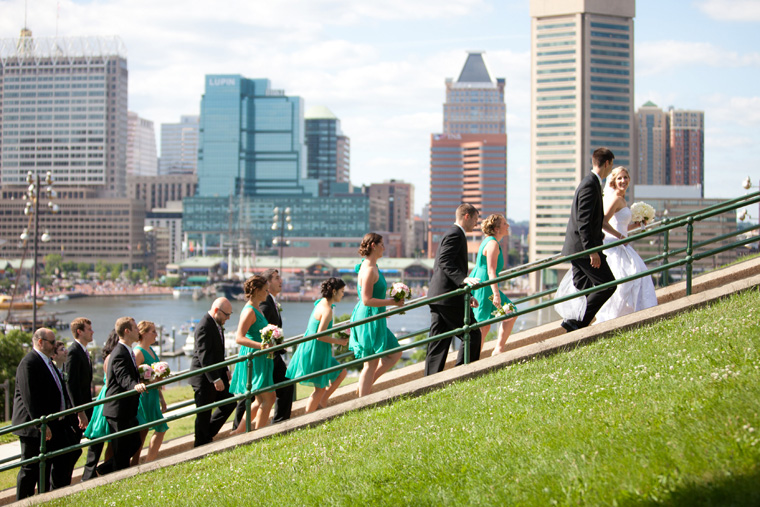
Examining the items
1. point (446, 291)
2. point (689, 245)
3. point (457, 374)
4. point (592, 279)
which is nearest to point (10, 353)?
point (446, 291)

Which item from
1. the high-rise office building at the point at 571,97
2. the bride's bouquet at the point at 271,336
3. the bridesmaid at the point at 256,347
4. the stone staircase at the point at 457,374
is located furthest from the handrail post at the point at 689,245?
the high-rise office building at the point at 571,97

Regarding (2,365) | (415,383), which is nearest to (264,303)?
(415,383)

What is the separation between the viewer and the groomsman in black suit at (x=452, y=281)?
7.61 meters

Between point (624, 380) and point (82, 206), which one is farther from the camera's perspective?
point (82, 206)

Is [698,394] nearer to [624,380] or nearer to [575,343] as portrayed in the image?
[624,380]

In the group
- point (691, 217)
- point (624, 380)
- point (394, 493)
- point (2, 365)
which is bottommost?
point (2, 365)

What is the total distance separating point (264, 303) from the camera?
347 inches

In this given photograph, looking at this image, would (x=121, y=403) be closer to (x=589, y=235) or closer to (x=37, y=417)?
(x=37, y=417)

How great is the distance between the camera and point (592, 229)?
7.40 metres

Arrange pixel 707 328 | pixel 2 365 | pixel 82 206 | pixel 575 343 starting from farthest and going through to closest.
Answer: pixel 82 206 → pixel 2 365 → pixel 575 343 → pixel 707 328

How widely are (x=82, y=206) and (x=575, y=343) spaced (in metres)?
197

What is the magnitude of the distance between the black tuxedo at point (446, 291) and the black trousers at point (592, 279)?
3.67ft

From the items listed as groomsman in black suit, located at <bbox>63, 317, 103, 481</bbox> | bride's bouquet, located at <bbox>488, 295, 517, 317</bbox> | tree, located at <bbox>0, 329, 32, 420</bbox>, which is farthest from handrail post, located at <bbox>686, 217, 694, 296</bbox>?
tree, located at <bbox>0, 329, 32, 420</bbox>

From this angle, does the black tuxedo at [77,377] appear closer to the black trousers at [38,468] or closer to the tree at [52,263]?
the black trousers at [38,468]
